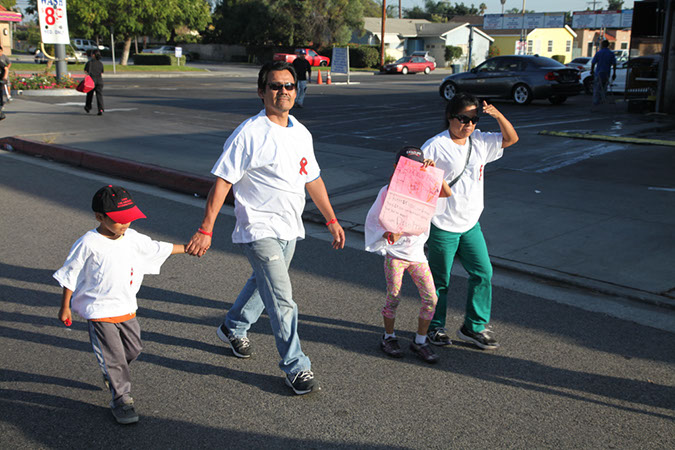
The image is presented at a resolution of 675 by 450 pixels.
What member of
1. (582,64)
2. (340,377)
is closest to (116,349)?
(340,377)

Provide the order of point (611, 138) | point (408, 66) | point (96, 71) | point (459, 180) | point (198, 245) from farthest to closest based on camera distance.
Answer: point (408, 66)
point (96, 71)
point (611, 138)
point (459, 180)
point (198, 245)

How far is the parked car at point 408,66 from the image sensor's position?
49812 millimetres

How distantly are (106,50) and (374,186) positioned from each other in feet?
211

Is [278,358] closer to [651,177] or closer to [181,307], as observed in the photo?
[181,307]

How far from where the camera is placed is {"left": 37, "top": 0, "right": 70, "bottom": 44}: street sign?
80.3 ft

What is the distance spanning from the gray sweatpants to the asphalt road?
0.67ft

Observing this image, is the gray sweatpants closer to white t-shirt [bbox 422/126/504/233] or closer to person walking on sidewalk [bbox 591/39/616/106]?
white t-shirt [bbox 422/126/504/233]

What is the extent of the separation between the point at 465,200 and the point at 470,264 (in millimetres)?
453

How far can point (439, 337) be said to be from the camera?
4.52 metres

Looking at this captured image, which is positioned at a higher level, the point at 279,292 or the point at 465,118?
the point at 465,118

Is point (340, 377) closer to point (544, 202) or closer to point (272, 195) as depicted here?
point (272, 195)

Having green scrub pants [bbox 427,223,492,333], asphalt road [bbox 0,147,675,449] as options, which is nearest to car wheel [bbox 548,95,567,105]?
asphalt road [bbox 0,147,675,449]

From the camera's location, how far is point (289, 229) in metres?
3.75

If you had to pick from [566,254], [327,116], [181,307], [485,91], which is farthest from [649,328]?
[485,91]
